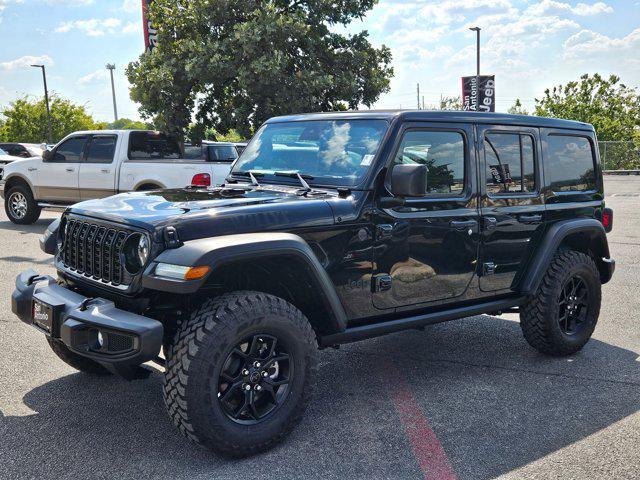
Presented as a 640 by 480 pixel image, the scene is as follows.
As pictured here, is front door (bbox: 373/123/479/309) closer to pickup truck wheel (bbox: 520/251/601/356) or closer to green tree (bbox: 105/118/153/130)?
pickup truck wheel (bbox: 520/251/601/356)

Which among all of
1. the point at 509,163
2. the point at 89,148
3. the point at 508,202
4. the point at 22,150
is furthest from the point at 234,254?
the point at 22,150

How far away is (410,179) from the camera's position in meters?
3.82

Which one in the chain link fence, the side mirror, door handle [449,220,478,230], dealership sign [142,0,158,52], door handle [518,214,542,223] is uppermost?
dealership sign [142,0,158,52]

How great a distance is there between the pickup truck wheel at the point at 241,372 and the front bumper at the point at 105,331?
0.61 ft

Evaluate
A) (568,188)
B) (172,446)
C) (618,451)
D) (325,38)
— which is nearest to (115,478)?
(172,446)

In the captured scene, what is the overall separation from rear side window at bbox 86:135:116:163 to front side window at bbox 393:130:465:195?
8508 millimetres

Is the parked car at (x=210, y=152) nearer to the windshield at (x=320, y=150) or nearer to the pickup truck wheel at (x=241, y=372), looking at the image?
the windshield at (x=320, y=150)

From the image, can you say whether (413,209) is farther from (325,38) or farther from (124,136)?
(325,38)

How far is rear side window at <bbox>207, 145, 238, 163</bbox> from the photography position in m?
11.7

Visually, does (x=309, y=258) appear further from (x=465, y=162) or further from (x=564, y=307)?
(x=564, y=307)

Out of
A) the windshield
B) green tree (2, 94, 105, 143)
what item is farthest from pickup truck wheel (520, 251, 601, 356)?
green tree (2, 94, 105, 143)

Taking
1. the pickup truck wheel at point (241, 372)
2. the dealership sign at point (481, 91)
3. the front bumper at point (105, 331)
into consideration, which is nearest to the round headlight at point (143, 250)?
the front bumper at point (105, 331)

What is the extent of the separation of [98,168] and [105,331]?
9.13m

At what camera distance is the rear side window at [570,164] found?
5.14 meters
